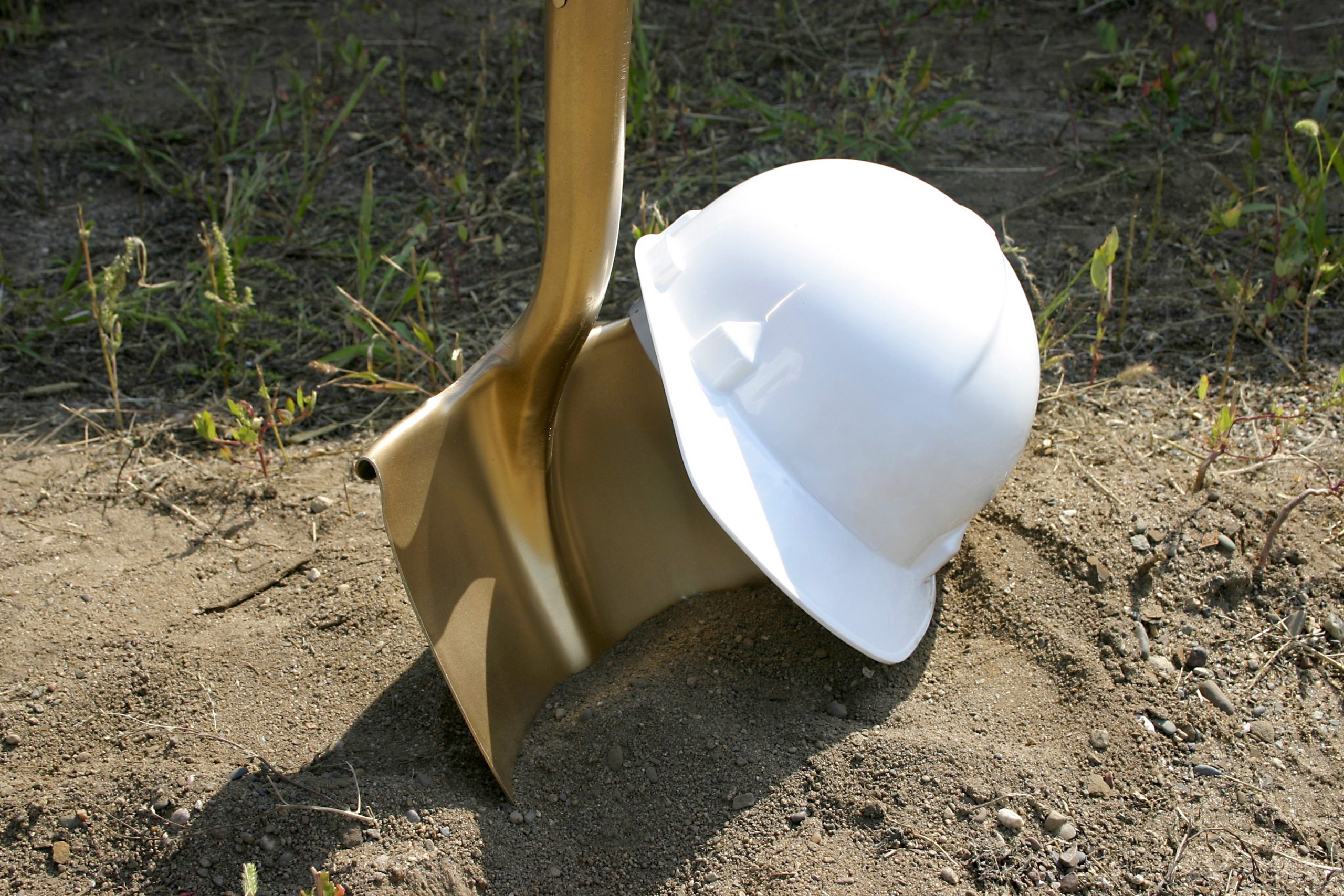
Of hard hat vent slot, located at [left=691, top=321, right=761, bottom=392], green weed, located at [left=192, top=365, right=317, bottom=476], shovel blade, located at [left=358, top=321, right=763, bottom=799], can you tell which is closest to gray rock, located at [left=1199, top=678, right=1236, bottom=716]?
shovel blade, located at [left=358, top=321, right=763, bottom=799]

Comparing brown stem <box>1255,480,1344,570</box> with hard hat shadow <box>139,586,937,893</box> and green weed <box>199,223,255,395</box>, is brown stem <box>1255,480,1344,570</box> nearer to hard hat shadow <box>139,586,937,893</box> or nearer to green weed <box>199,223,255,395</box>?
hard hat shadow <box>139,586,937,893</box>

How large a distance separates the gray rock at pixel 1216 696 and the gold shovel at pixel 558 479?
65 centimetres

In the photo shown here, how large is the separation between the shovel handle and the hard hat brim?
0.32 ft

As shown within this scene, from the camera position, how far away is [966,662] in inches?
61.2

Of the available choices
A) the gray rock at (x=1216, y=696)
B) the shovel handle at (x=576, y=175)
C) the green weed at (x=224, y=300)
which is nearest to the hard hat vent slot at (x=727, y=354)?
the shovel handle at (x=576, y=175)

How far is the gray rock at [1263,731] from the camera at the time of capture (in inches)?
57.5

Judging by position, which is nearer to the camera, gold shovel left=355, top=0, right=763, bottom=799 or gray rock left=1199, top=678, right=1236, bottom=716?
gold shovel left=355, top=0, right=763, bottom=799

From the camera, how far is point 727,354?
131 centimetres

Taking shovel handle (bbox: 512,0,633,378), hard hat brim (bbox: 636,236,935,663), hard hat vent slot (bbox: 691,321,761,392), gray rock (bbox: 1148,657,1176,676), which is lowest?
gray rock (bbox: 1148,657,1176,676)

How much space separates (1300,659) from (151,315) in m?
2.07

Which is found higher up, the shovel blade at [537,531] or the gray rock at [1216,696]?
the shovel blade at [537,531]

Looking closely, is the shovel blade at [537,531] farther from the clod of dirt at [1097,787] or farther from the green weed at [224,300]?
the green weed at [224,300]

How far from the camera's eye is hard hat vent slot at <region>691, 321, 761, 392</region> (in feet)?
4.27

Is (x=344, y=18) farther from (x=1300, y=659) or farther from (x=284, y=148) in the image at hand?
(x=1300, y=659)
